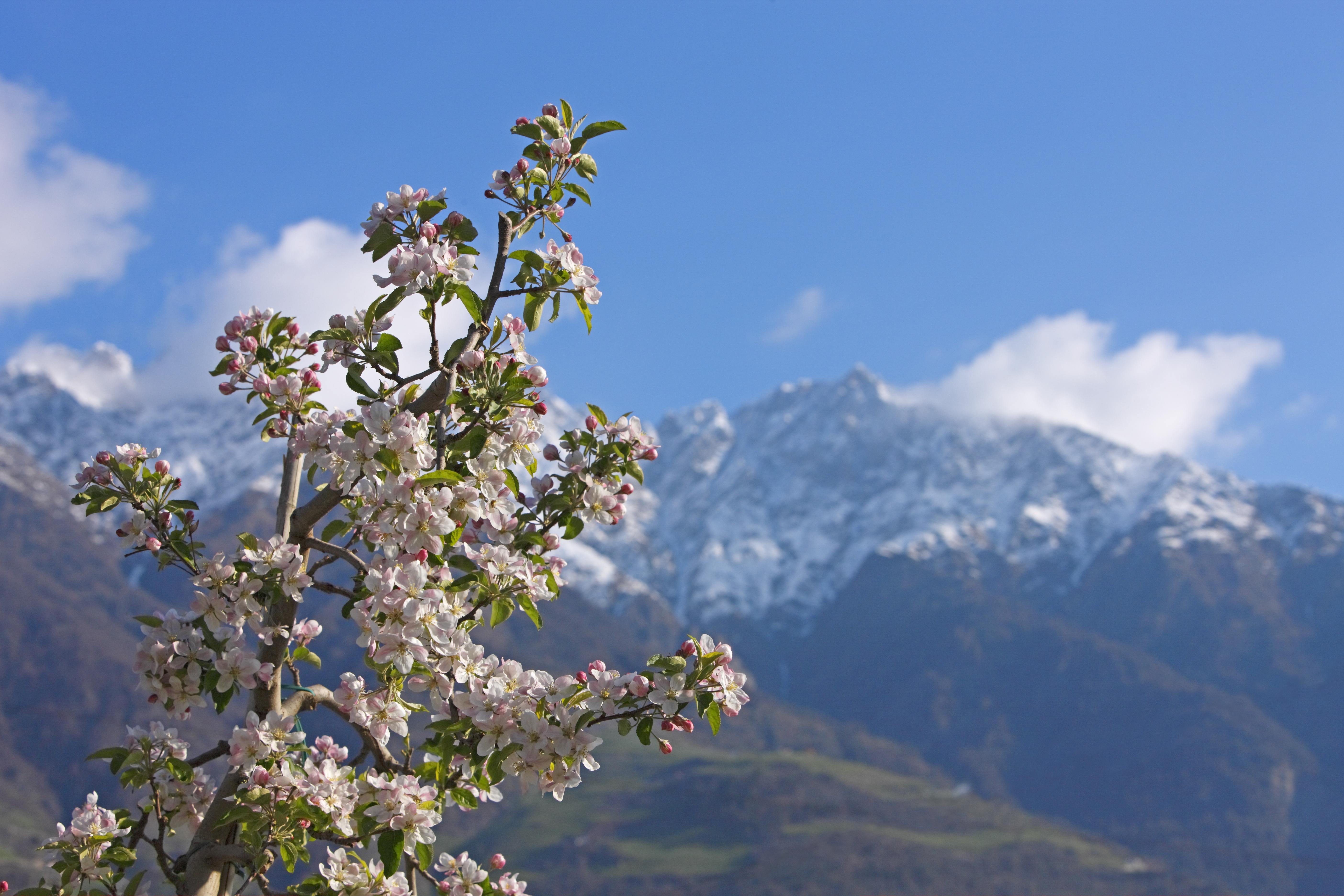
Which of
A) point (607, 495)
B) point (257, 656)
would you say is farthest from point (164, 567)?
point (607, 495)

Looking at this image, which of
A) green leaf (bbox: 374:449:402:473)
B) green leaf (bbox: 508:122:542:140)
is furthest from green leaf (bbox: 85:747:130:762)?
green leaf (bbox: 508:122:542:140)

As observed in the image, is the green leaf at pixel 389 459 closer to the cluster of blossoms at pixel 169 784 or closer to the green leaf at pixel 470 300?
the green leaf at pixel 470 300

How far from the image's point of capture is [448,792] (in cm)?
672

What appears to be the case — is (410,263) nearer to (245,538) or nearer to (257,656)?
(245,538)

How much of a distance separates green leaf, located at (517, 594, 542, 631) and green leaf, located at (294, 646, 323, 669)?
3.48 ft

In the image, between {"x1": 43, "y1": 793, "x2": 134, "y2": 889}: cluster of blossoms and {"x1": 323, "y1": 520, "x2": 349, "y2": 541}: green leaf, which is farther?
{"x1": 323, "y1": 520, "x2": 349, "y2": 541}: green leaf

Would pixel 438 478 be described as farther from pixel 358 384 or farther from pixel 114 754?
pixel 114 754

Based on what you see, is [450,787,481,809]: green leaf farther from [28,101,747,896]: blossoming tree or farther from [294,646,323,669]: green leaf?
[294,646,323,669]: green leaf

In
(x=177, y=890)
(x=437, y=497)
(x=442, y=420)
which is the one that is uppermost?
(x=442, y=420)

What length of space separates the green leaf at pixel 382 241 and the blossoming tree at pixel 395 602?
0.01m

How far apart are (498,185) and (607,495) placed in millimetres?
1859

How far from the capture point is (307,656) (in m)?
6.49

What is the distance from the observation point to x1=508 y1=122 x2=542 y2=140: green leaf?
7070 mm

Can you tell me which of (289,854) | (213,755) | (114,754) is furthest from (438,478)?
(114,754)
